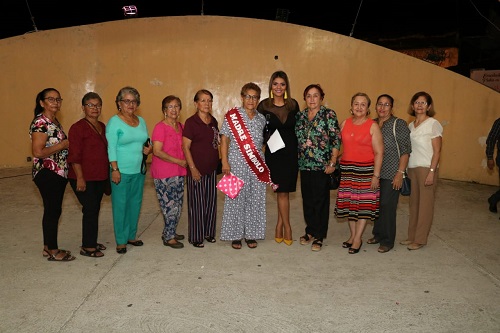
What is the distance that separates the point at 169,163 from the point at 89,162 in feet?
2.45

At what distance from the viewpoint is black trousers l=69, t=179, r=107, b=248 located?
4027mm

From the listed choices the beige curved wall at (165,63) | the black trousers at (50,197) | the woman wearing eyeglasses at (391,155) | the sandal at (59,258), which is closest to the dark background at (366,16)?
the beige curved wall at (165,63)

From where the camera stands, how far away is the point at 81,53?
879cm

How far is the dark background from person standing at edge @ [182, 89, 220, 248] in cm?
1112

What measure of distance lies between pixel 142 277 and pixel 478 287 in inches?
109

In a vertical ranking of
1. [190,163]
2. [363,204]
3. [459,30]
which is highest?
[459,30]

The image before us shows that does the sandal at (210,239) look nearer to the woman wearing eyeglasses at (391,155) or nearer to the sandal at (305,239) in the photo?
the sandal at (305,239)

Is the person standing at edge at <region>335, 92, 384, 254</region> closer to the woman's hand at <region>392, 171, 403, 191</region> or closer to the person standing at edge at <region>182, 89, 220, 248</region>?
the woman's hand at <region>392, 171, 403, 191</region>

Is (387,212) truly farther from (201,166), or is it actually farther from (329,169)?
(201,166)

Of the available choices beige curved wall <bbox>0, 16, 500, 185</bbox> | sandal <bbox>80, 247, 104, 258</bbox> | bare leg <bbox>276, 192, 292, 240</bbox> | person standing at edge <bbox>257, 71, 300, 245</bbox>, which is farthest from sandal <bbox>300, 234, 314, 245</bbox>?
beige curved wall <bbox>0, 16, 500, 185</bbox>

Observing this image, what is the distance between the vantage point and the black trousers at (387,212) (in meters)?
4.36

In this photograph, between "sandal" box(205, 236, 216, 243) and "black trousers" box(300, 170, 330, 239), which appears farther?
"sandal" box(205, 236, 216, 243)

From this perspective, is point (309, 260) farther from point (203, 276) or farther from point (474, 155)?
point (474, 155)

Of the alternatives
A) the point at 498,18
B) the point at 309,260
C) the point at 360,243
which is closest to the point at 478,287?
the point at 360,243
